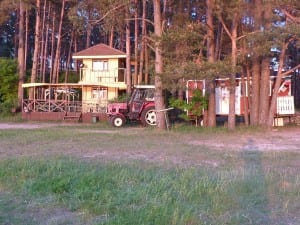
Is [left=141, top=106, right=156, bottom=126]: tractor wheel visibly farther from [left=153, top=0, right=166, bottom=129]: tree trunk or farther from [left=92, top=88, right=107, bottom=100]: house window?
[left=92, top=88, right=107, bottom=100]: house window

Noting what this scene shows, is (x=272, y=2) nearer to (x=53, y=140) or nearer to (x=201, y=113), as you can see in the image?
(x=201, y=113)

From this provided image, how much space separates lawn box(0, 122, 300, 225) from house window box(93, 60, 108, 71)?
2601cm

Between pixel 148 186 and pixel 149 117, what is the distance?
2000 centimetres

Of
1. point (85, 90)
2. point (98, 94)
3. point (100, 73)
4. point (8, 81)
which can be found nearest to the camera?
point (85, 90)

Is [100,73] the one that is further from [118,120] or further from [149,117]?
[149,117]

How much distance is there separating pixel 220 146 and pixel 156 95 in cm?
907

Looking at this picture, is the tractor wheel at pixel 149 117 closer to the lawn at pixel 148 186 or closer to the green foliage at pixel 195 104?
the green foliage at pixel 195 104

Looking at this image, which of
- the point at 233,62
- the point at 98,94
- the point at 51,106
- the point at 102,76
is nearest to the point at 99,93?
the point at 98,94

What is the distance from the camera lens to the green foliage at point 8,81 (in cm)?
4241

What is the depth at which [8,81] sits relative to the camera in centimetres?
4297

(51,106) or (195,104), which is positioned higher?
(51,106)

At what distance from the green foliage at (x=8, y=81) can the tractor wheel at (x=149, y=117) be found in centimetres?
1637

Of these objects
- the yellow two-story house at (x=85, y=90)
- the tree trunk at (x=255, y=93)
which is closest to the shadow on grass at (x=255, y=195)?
the tree trunk at (x=255, y=93)

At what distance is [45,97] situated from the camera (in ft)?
132
